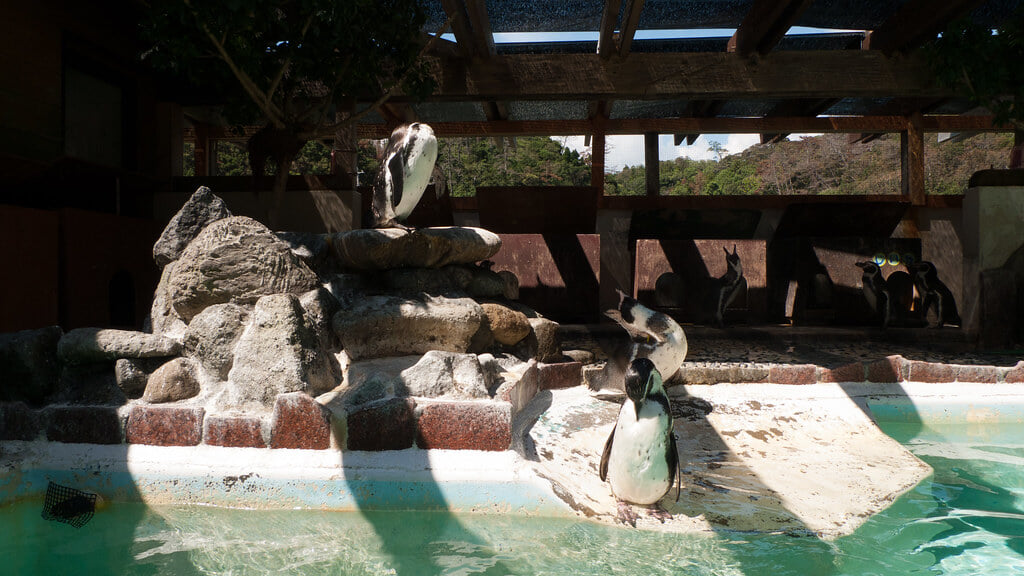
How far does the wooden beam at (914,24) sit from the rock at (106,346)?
648 centimetres

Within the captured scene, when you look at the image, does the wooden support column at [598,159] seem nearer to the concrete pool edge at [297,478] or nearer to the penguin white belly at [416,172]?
the penguin white belly at [416,172]

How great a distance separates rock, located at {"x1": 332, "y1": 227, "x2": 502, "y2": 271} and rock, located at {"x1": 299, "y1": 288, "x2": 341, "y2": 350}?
0.34 m

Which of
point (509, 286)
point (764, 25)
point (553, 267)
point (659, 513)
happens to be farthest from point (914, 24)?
Result: point (659, 513)

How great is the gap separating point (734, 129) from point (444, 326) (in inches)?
271

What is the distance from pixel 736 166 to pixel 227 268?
27.0 metres

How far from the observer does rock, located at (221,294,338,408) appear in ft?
9.75

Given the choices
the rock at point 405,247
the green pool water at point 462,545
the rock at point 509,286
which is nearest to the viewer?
the green pool water at point 462,545

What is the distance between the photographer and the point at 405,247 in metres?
3.77

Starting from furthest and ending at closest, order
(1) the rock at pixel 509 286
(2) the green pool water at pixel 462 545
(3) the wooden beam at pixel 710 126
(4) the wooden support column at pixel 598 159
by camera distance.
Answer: (3) the wooden beam at pixel 710 126 < (4) the wooden support column at pixel 598 159 < (1) the rock at pixel 509 286 < (2) the green pool water at pixel 462 545

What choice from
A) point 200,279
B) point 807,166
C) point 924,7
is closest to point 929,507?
point 200,279

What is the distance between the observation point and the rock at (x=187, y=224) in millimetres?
3500

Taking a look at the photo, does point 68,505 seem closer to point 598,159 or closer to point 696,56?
point 696,56

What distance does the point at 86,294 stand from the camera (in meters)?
5.56

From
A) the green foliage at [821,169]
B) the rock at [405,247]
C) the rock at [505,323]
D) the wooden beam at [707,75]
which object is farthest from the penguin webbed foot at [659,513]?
the green foliage at [821,169]
